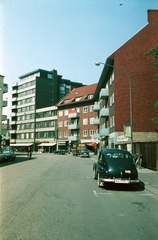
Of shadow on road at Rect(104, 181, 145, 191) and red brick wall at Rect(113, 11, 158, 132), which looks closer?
shadow on road at Rect(104, 181, 145, 191)

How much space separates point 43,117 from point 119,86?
49323 millimetres

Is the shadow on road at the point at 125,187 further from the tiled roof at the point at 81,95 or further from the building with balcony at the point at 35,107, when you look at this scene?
the building with balcony at the point at 35,107

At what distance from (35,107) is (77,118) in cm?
2016

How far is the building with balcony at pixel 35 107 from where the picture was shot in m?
81.9

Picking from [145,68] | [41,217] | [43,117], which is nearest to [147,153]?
[41,217]

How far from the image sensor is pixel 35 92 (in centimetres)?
8669

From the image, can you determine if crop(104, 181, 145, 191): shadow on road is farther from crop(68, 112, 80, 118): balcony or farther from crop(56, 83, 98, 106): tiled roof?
crop(56, 83, 98, 106): tiled roof

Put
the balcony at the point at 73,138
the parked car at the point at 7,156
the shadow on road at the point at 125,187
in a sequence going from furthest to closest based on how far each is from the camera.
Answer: the balcony at the point at 73,138, the parked car at the point at 7,156, the shadow on road at the point at 125,187

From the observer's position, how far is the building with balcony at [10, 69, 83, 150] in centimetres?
8194

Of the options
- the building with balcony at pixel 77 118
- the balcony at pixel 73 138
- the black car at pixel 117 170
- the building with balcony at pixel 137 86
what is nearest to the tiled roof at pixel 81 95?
the building with balcony at pixel 77 118

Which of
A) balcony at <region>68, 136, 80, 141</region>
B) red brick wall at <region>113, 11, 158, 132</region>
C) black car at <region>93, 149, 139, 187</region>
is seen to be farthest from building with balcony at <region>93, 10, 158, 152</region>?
balcony at <region>68, 136, 80, 141</region>

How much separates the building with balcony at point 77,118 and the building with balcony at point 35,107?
3.79 metres

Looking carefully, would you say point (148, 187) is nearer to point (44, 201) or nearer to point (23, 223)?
point (44, 201)

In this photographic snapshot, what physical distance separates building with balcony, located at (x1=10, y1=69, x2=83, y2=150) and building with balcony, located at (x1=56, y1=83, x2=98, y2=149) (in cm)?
379
